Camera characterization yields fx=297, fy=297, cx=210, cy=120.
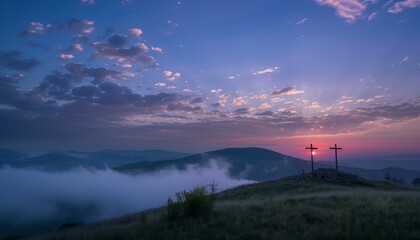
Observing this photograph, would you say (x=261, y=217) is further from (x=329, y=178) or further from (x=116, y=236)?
(x=329, y=178)

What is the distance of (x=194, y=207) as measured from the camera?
13781mm

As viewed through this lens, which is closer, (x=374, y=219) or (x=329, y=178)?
(x=374, y=219)

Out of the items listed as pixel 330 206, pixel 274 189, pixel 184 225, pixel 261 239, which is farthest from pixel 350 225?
pixel 274 189

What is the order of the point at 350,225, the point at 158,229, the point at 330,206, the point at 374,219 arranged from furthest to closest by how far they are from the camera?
1. the point at 330,206
2. the point at 158,229
3. the point at 374,219
4. the point at 350,225

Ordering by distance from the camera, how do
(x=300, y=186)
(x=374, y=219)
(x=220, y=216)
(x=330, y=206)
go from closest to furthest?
(x=374, y=219)
(x=220, y=216)
(x=330, y=206)
(x=300, y=186)

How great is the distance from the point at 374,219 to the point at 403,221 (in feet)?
2.88

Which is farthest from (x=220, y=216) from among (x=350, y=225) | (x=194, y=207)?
(x=350, y=225)

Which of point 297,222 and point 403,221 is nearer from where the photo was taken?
point 403,221

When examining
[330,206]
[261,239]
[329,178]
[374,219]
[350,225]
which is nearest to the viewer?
[261,239]

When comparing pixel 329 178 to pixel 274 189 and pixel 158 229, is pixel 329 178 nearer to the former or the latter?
pixel 274 189

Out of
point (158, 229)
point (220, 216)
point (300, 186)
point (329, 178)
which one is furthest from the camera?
point (329, 178)

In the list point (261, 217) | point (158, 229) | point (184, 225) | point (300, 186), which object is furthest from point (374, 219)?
point (300, 186)

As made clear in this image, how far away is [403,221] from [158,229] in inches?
347

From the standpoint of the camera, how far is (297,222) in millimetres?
11062
